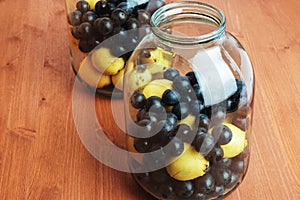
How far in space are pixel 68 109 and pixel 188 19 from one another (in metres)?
0.31

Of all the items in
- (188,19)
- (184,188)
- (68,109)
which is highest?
(188,19)

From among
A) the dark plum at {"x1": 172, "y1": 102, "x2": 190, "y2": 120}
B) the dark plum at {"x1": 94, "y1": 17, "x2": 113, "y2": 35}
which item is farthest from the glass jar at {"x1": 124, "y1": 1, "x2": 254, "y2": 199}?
the dark plum at {"x1": 94, "y1": 17, "x2": 113, "y2": 35}

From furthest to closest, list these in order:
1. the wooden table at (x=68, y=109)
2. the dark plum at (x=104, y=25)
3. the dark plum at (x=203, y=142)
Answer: the dark plum at (x=104, y=25) → the wooden table at (x=68, y=109) → the dark plum at (x=203, y=142)

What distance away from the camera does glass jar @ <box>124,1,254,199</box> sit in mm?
676

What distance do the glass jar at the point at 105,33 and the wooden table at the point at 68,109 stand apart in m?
0.06

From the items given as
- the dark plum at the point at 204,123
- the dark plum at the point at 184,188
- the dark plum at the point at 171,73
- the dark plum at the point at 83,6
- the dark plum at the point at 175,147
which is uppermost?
the dark plum at the point at 171,73

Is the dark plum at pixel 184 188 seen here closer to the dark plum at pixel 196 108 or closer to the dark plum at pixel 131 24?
the dark plum at pixel 196 108

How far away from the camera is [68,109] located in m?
0.95

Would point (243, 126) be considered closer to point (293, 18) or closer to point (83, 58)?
point (83, 58)

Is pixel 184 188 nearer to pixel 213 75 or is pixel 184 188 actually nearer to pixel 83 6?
pixel 213 75

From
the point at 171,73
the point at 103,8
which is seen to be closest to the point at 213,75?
the point at 171,73

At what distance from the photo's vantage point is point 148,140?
692 mm

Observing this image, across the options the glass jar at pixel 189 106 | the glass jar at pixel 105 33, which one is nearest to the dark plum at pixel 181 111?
the glass jar at pixel 189 106

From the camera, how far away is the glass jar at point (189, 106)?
0.68 meters
